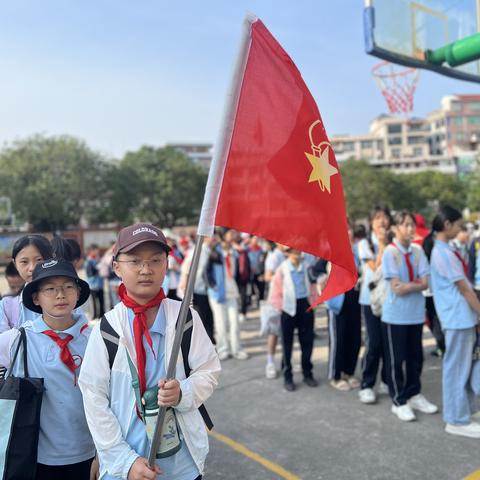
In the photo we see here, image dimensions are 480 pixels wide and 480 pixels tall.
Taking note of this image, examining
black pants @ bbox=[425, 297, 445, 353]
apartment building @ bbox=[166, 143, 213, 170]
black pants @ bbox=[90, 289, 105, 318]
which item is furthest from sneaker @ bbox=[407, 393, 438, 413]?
apartment building @ bbox=[166, 143, 213, 170]

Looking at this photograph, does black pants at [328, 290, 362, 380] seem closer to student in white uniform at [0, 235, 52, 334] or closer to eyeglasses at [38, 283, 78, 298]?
student in white uniform at [0, 235, 52, 334]

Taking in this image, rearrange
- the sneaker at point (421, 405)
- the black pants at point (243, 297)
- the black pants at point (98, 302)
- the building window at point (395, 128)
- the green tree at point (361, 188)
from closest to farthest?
1. the sneaker at point (421, 405)
2. the black pants at point (243, 297)
3. the black pants at point (98, 302)
4. the green tree at point (361, 188)
5. the building window at point (395, 128)

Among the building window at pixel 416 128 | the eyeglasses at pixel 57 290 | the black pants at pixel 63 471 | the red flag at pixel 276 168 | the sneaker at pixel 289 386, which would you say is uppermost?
the building window at pixel 416 128

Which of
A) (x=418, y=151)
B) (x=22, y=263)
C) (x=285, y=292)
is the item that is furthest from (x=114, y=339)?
(x=418, y=151)

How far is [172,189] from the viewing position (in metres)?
47.2

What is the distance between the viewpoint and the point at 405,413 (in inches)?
158

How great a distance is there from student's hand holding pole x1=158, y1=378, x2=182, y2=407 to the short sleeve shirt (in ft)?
9.00

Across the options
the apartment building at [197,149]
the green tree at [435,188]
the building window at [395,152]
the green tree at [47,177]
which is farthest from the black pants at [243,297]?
the building window at [395,152]

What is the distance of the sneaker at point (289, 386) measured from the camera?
4906 mm

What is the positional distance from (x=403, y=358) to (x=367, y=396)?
1.99 ft

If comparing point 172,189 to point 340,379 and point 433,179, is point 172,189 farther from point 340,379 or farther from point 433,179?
point 340,379

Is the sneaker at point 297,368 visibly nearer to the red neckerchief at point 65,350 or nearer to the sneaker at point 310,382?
the sneaker at point 310,382

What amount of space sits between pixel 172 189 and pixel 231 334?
4184 centimetres

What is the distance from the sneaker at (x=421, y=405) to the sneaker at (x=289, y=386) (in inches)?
45.7
